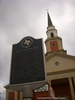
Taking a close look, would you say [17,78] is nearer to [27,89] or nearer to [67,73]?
[27,89]

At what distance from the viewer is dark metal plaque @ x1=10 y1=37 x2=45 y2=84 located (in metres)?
8.30

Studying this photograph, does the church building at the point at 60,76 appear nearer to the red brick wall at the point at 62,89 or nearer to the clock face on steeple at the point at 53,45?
the red brick wall at the point at 62,89

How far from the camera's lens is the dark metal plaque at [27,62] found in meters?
8.30

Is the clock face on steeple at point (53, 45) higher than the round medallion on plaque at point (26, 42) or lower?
higher

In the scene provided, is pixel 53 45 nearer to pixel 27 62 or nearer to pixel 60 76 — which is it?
pixel 60 76

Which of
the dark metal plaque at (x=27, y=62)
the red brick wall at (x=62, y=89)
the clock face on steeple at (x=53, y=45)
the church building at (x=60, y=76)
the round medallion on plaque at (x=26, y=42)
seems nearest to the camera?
the dark metal plaque at (x=27, y=62)

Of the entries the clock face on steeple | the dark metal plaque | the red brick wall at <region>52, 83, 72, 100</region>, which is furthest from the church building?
the dark metal plaque

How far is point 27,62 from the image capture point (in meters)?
8.95

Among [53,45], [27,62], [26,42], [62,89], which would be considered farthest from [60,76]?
[27,62]

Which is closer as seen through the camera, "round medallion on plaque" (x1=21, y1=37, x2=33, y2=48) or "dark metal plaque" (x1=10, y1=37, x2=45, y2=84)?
"dark metal plaque" (x1=10, y1=37, x2=45, y2=84)

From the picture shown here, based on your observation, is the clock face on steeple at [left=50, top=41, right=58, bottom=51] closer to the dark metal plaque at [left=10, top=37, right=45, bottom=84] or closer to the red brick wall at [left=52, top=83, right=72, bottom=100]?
the red brick wall at [left=52, top=83, right=72, bottom=100]

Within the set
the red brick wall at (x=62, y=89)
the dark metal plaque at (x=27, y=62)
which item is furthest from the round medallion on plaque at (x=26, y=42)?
the red brick wall at (x=62, y=89)

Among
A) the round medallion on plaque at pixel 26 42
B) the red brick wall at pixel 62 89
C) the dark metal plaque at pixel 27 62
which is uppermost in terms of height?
the round medallion on plaque at pixel 26 42

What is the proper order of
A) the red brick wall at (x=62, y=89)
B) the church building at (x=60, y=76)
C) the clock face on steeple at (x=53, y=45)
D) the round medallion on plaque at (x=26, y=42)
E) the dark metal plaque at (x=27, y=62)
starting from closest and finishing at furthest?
the dark metal plaque at (x=27, y=62) < the round medallion on plaque at (x=26, y=42) < the church building at (x=60, y=76) < the red brick wall at (x=62, y=89) < the clock face on steeple at (x=53, y=45)
